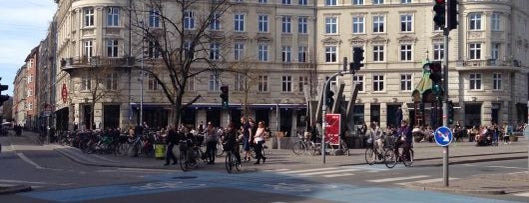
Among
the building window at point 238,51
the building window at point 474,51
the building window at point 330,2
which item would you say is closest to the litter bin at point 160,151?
the building window at point 238,51

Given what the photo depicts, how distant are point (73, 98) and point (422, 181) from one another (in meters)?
55.5

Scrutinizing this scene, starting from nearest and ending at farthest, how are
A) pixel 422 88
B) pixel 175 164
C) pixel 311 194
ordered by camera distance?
pixel 311 194
pixel 175 164
pixel 422 88

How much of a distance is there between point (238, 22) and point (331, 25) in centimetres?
1029

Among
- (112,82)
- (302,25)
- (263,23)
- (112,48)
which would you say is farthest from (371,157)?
(302,25)

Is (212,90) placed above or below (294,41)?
below

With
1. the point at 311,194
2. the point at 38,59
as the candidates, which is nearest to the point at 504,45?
the point at 311,194

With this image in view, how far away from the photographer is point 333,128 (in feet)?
102

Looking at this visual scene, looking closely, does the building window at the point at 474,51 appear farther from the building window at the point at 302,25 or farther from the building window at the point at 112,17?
the building window at the point at 112,17

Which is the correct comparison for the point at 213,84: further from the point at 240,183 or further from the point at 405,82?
the point at 240,183

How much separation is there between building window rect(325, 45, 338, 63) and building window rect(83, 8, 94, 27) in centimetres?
2475

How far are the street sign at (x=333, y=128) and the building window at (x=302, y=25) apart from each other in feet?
147

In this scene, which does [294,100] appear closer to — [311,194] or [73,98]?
[73,98]

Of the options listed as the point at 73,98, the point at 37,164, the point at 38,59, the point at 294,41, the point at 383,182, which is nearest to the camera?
the point at 383,182

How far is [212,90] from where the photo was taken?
71.6 m
